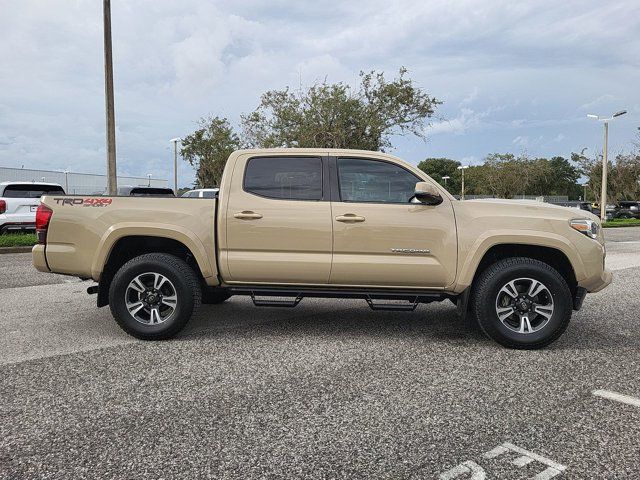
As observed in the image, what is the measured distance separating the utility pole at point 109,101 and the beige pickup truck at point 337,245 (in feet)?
37.3

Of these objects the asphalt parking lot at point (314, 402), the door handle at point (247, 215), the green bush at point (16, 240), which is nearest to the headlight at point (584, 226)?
the asphalt parking lot at point (314, 402)

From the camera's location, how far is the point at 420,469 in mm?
2744

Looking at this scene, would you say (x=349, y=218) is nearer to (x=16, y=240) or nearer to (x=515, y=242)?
(x=515, y=242)

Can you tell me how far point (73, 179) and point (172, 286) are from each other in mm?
45746

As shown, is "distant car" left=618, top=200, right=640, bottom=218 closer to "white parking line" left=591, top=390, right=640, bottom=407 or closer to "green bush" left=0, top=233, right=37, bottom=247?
"green bush" left=0, top=233, right=37, bottom=247

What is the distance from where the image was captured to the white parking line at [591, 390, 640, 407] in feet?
12.1

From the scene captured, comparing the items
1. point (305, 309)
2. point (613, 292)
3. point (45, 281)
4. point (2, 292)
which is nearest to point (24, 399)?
point (305, 309)

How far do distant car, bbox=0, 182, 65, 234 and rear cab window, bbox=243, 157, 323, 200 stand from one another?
10156 millimetres

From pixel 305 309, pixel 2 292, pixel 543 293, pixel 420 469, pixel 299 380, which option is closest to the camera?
pixel 420 469

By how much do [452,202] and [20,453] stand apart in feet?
12.9

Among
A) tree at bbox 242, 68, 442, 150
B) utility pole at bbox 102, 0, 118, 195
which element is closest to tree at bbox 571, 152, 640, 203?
tree at bbox 242, 68, 442, 150

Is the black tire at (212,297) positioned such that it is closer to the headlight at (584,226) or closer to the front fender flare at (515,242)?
the front fender flare at (515,242)

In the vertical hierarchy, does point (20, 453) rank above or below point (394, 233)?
below

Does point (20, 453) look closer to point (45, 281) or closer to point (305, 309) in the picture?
point (305, 309)
